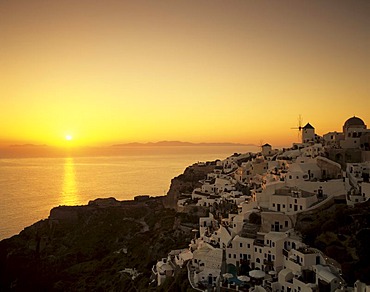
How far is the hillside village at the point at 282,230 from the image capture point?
24.7 m

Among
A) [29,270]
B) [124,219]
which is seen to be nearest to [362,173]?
[124,219]

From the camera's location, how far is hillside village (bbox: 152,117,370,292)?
24.7m

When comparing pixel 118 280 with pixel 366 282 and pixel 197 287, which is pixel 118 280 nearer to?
pixel 197 287

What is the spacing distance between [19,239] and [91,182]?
104518mm

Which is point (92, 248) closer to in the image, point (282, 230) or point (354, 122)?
point (282, 230)

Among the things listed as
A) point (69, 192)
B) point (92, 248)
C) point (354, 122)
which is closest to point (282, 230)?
point (354, 122)

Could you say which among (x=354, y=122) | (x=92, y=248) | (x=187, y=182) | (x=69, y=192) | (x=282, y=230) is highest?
(x=354, y=122)

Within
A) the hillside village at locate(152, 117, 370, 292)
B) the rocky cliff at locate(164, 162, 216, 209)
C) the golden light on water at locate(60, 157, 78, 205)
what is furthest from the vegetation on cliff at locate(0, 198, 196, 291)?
the golden light on water at locate(60, 157, 78, 205)

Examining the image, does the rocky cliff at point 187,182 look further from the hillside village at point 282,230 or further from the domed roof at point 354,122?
the domed roof at point 354,122

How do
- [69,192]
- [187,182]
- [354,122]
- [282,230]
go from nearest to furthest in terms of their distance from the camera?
[282,230] < [354,122] < [187,182] < [69,192]

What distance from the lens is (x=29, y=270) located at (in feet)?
164

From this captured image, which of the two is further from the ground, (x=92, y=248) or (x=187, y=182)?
(x=187, y=182)

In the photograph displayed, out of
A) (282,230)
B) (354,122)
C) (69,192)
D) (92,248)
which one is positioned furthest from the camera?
(69,192)

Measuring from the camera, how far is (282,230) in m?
29.5
